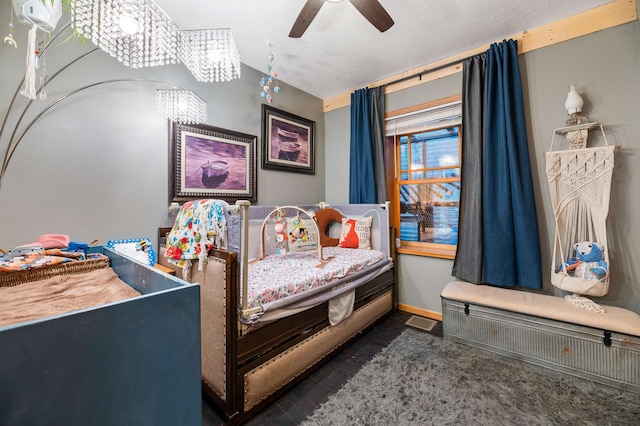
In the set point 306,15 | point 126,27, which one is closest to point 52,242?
point 126,27

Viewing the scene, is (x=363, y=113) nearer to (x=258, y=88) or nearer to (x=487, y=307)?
(x=258, y=88)

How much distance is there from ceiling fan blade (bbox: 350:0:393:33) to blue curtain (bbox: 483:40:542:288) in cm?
119

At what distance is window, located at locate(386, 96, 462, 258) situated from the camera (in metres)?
2.66

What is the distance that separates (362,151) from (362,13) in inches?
61.0

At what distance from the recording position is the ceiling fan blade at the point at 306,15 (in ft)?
5.04

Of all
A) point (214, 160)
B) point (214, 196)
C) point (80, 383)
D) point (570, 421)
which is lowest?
point (570, 421)

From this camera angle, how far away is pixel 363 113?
3037 mm

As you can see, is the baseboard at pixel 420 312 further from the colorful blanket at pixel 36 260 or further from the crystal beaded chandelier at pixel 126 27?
the crystal beaded chandelier at pixel 126 27

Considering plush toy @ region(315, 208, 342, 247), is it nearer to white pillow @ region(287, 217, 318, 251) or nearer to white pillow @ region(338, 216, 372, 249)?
white pillow @ region(338, 216, 372, 249)

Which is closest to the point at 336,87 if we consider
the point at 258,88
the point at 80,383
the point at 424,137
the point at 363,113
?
the point at 363,113

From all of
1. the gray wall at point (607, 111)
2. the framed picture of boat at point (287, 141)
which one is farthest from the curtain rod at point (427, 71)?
the framed picture of boat at point (287, 141)

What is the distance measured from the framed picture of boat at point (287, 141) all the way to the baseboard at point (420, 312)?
196 cm

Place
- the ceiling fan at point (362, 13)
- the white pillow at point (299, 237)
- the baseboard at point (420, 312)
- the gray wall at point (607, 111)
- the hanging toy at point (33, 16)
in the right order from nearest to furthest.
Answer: the hanging toy at point (33, 16) → the ceiling fan at point (362, 13) → the gray wall at point (607, 111) → the white pillow at point (299, 237) → the baseboard at point (420, 312)

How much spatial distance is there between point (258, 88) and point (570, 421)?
3387 millimetres
